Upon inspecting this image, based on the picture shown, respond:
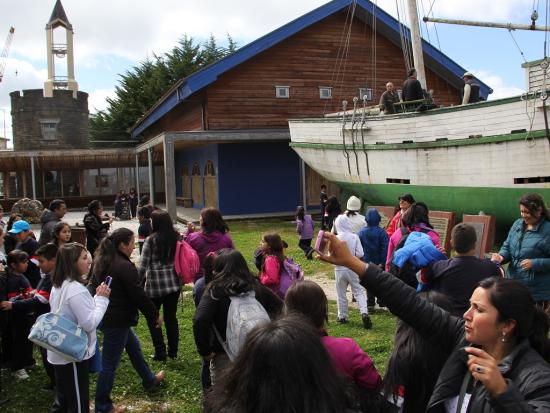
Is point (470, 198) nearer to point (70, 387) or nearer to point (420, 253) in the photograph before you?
point (420, 253)

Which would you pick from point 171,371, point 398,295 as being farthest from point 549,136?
point 398,295

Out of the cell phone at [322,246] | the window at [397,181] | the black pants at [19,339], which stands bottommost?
the black pants at [19,339]

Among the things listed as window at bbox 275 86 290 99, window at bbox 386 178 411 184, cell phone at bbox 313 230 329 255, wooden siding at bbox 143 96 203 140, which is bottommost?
cell phone at bbox 313 230 329 255

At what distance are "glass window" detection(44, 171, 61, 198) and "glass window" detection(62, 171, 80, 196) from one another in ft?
1.00

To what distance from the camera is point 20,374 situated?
5254 millimetres

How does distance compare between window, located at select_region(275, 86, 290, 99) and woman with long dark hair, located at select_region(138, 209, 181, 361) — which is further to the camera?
window, located at select_region(275, 86, 290, 99)

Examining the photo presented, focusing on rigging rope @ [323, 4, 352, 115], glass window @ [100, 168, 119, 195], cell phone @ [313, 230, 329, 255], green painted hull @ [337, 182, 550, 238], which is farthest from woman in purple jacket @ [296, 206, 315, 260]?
glass window @ [100, 168, 119, 195]

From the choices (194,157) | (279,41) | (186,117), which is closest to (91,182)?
(194,157)

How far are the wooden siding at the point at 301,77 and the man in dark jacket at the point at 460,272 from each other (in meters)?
15.4

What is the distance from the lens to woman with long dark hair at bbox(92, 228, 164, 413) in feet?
13.8

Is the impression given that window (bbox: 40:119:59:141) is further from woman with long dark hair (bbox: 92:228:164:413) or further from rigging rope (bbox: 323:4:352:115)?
woman with long dark hair (bbox: 92:228:164:413)

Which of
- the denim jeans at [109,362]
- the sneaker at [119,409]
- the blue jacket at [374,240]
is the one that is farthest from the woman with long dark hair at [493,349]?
the blue jacket at [374,240]

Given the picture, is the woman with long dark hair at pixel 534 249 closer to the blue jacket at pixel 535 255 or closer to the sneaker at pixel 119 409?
the blue jacket at pixel 535 255

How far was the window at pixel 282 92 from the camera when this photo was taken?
758 inches
